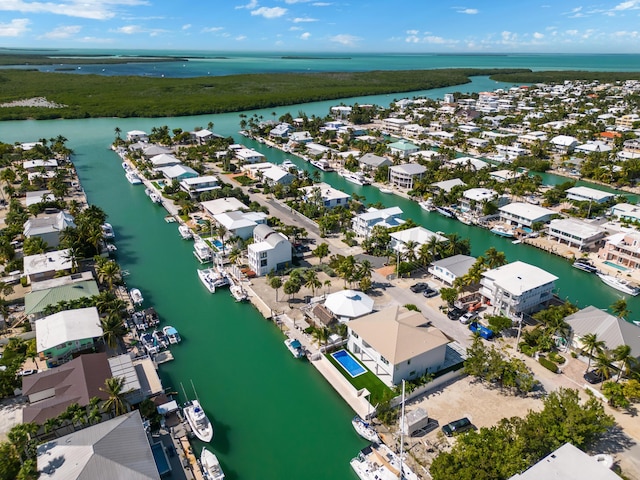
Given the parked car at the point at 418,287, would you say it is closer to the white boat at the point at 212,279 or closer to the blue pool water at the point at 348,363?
the blue pool water at the point at 348,363

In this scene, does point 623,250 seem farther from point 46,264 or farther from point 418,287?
point 46,264

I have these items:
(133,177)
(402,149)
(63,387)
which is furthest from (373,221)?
(133,177)

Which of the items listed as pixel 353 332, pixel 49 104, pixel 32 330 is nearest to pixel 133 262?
pixel 32 330

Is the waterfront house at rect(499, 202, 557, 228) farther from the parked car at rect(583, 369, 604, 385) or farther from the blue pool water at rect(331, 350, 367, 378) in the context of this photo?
the blue pool water at rect(331, 350, 367, 378)

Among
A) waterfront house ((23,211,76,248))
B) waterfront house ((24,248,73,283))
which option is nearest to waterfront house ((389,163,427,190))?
waterfront house ((23,211,76,248))

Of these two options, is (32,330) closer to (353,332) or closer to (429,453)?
(353,332)

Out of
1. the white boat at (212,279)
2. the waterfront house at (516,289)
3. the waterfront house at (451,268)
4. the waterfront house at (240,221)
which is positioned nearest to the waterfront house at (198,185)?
the waterfront house at (240,221)

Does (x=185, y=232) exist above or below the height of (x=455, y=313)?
above
